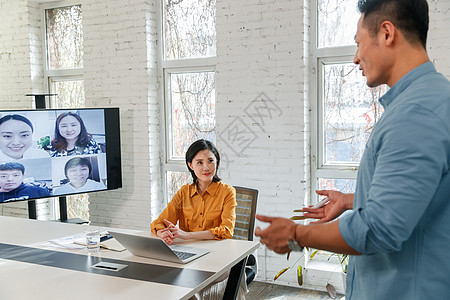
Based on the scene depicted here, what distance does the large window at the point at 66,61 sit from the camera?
210 inches

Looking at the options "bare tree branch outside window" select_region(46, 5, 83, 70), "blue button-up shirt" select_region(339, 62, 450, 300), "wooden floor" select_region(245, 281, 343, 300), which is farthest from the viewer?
"bare tree branch outside window" select_region(46, 5, 83, 70)

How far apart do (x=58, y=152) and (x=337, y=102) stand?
102 inches

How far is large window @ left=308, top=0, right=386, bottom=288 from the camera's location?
391 cm

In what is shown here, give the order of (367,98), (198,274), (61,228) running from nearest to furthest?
(198,274), (61,228), (367,98)

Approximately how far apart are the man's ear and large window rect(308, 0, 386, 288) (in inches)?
109

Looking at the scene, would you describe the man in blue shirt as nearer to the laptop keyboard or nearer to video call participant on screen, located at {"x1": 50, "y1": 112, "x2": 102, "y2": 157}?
the laptop keyboard

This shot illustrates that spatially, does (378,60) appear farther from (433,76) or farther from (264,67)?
(264,67)


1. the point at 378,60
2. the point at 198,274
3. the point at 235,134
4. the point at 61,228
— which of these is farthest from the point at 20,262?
the point at 235,134

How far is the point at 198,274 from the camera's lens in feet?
6.66

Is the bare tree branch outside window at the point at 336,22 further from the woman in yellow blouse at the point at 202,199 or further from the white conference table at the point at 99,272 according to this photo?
the white conference table at the point at 99,272

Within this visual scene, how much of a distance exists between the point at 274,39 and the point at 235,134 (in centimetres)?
91

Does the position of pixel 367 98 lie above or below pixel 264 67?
below

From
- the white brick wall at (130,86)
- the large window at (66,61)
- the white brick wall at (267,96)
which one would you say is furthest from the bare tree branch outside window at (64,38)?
the white brick wall at (267,96)

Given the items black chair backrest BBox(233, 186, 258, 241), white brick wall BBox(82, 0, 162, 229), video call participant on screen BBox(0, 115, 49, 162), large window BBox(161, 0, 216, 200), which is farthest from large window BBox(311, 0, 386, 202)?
video call participant on screen BBox(0, 115, 49, 162)
